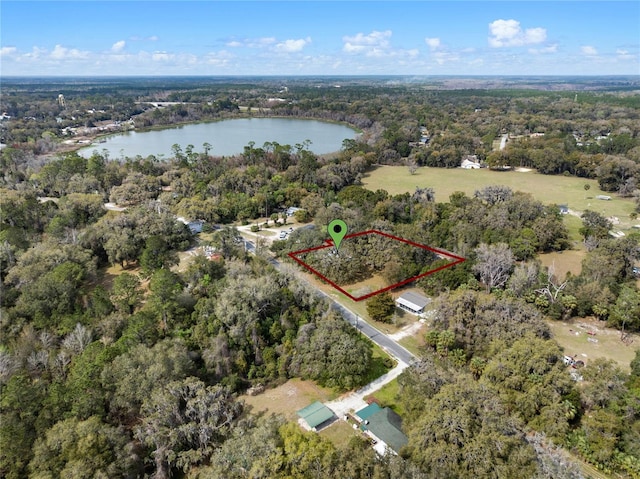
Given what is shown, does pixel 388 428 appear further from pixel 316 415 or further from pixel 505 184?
pixel 505 184

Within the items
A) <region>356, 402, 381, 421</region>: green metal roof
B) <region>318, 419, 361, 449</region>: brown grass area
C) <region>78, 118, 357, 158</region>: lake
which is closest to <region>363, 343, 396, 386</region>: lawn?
<region>356, 402, 381, 421</region>: green metal roof

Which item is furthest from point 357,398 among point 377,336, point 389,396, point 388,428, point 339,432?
point 377,336

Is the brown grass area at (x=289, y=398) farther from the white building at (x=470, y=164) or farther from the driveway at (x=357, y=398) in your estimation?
the white building at (x=470, y=164)

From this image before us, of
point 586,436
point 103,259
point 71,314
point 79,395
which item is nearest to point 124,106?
point 103,259

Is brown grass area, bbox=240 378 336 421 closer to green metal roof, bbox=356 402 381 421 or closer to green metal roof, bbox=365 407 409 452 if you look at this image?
green metal roof, bbox=356 402 381 421

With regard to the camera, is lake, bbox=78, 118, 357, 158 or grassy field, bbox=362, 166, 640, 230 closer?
grassy field, bbox=362, 166, 640, 230

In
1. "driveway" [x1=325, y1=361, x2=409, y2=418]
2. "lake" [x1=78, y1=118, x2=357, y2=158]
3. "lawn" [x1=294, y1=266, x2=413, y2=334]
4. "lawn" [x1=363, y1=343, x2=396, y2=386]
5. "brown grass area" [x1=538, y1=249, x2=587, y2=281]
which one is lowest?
"driveway" [x1=325, y1=361, x2=409, y2=418]

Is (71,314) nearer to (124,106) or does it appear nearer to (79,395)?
(79,395)
